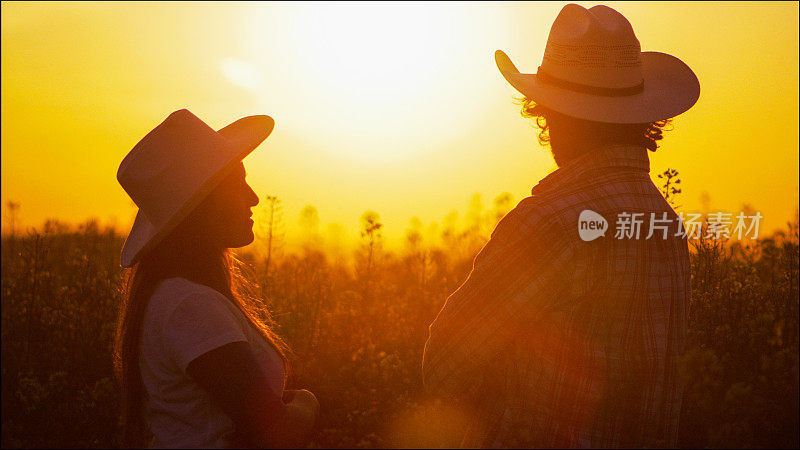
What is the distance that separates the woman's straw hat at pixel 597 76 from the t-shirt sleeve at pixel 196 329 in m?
1.46

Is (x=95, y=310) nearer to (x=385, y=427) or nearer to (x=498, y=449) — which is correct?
(x=385, y=427)

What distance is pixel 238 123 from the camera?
304 cm

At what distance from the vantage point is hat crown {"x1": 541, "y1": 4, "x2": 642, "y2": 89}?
2623mm

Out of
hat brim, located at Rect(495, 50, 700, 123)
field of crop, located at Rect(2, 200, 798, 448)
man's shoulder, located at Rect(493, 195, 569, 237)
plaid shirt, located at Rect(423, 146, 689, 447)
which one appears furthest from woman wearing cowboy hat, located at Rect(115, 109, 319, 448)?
field of crop, located at Rect(2, 200, 798, 448)

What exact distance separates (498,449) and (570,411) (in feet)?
0.96

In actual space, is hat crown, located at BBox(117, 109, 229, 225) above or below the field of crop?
above

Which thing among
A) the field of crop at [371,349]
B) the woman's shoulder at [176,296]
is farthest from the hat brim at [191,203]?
the field of crop at [371,349]

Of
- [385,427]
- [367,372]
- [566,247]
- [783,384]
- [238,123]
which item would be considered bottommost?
[385,427]

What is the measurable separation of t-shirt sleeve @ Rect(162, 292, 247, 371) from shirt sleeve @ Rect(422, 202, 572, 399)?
72cm

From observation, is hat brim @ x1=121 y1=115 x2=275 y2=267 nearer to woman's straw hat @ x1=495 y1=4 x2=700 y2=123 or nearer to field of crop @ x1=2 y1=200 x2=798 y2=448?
woman's straw hat @ x1=495 y1=4 x2=700 y2=123

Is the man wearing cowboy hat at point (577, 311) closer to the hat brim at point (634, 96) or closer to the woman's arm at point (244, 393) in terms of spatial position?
the hat brim at point (634, 96)

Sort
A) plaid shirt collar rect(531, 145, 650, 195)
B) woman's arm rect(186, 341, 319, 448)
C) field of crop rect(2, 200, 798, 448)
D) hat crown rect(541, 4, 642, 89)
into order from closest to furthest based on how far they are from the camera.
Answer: woman's arm rect(186, 341, 319, 448) → plaid shirt collar rect(531, 145, 650, 195) → hat crown rect(541, 4, 642, 89) → field of crop rect(2, 200, 798, 448)

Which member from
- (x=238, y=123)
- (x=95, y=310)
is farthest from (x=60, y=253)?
(x=238, y=123)

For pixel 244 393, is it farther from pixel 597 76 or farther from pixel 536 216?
pixel 597 76
